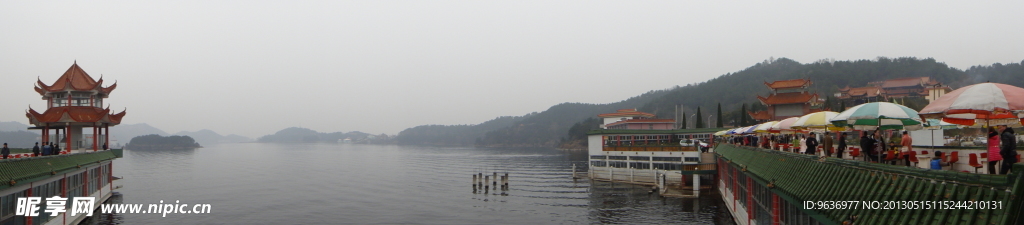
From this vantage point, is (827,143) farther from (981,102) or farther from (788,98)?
(788,98)

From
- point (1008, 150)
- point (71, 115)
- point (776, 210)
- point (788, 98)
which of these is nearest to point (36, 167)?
point (71, 115)

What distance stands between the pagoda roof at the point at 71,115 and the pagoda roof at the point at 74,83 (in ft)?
4.19

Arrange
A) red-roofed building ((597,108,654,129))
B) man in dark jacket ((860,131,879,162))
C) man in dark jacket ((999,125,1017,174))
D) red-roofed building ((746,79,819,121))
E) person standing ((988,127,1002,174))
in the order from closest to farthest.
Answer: man in dark jacket ((999,125,1017,174)) < person standing ((988,127,1002,174)) < man in dark jacket ((860,131,879,162)) < red-roofed building ((746,79,819,121)) < red-roofed building ((597,108,654,129))

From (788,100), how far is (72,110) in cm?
6586

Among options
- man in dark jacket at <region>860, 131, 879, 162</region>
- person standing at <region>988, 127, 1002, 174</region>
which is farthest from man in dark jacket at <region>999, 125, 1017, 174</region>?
man in dark jacket at <region>860, 131, 879, 162</region>

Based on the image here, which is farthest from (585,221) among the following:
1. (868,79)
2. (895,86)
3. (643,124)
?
(868,79)

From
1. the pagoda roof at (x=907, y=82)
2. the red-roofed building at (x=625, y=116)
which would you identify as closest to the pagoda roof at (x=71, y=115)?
the red-roofed building at (x=625, y=116)

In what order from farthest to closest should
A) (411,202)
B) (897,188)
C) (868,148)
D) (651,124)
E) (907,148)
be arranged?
(651,124), (411,202), (868,148), (907,148), (897,188)

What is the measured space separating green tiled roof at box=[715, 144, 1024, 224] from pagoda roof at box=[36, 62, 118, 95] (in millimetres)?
41728

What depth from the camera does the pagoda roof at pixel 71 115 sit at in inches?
1491

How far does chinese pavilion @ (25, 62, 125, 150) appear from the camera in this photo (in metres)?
38.3

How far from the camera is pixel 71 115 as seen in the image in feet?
126

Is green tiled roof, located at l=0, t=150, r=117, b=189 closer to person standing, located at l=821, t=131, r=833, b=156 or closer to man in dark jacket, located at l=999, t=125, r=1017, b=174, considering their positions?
person standing, located at l=821, t=131, r=833, b=156

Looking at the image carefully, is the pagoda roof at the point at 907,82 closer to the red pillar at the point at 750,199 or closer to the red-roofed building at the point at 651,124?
the red-roofed building at the point at 651,124
